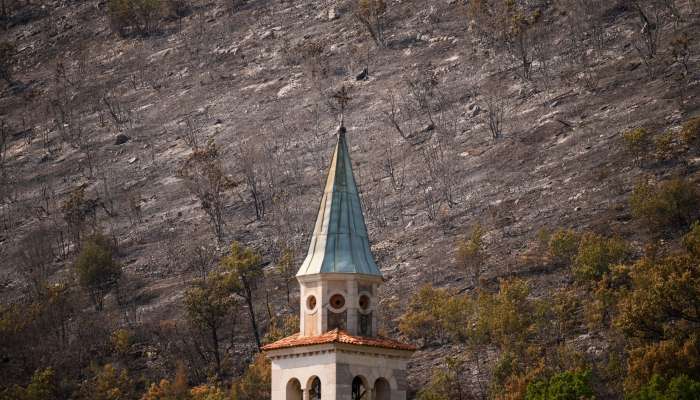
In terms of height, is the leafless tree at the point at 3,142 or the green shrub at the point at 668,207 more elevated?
the leafless tree at the point at 3,142

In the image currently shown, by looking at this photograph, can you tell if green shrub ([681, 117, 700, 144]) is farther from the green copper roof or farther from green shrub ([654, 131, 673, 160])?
the green copper roof

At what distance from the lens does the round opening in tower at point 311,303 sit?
42250 mm

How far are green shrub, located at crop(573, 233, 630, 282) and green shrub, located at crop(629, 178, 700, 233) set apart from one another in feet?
11.1

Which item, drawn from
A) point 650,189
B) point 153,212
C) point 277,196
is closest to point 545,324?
point 650,189

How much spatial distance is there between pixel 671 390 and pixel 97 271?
47.3 metres

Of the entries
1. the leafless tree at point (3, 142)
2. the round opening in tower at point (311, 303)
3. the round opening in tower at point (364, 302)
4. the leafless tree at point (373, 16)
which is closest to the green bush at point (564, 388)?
the round opening in tower at point (364, 302)

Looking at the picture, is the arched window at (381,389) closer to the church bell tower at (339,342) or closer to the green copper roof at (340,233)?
the church bell tower at (339,342)

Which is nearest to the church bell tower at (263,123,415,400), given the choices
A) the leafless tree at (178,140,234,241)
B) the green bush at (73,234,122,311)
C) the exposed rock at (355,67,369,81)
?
the green bush at (73,234,122,311)

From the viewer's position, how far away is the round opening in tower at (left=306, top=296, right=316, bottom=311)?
4225cm

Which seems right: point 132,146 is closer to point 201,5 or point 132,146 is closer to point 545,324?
point 201,5

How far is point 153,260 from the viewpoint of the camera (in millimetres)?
98250

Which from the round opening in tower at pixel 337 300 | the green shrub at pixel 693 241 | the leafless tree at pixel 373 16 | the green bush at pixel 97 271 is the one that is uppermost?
the leafless tree at pixel 373 16

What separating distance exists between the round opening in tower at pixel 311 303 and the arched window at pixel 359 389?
7.11ft

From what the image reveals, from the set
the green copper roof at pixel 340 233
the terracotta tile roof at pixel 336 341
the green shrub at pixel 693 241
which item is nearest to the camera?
the terracotta tile roof at pixel 336 341
